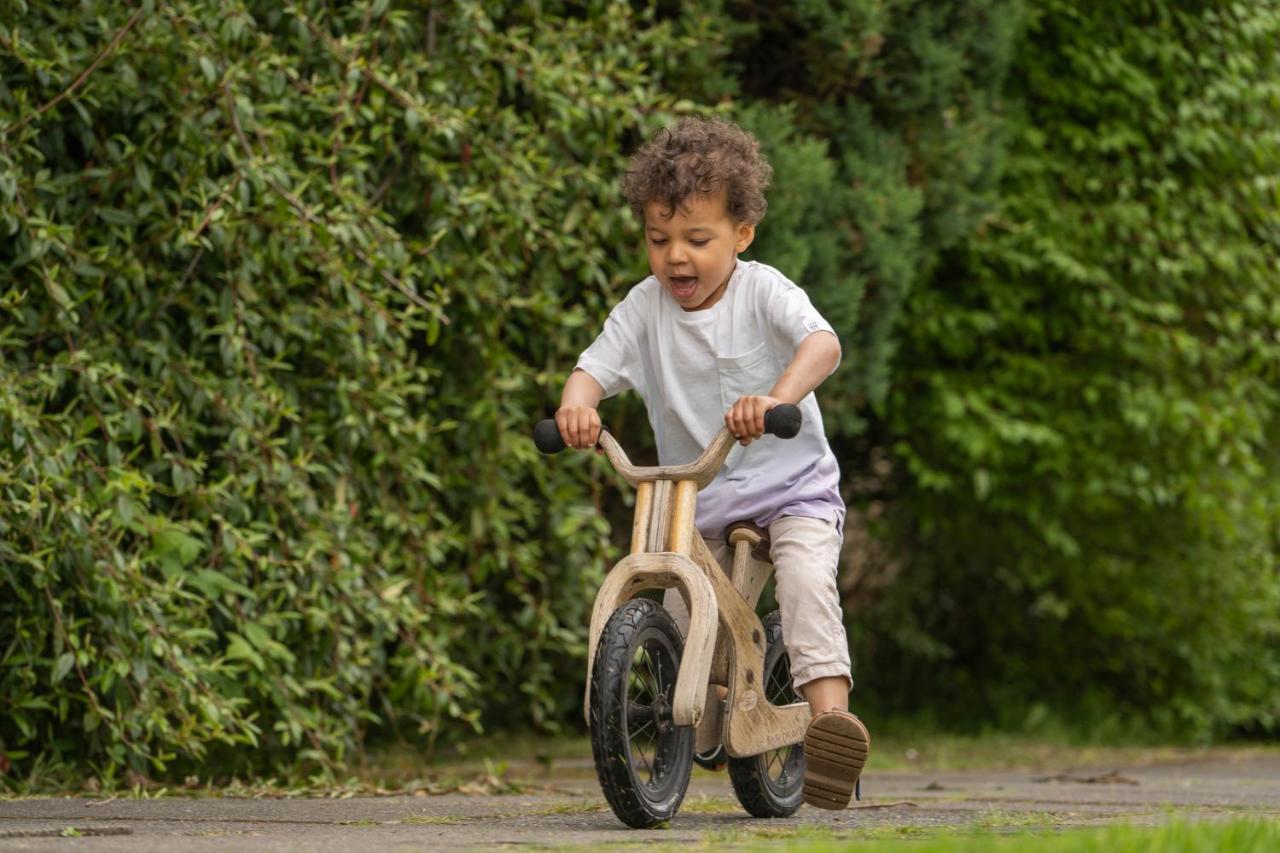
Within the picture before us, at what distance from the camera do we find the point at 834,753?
3.90 meters

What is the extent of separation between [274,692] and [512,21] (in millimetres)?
2586

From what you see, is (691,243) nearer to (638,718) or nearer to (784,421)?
(784,421)

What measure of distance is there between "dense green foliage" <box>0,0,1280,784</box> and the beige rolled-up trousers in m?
1.76

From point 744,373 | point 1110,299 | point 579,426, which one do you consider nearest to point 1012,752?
point 1110,299

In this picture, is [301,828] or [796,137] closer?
[301,828]

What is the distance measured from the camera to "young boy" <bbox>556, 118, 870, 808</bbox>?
3992mm

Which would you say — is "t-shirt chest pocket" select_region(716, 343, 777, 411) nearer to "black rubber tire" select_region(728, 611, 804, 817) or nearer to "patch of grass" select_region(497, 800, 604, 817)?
"black rubber tire" select_region(728, 611, 804, 817)

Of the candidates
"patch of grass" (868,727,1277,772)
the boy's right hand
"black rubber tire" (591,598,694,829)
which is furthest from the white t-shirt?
"patch of grass" (868,727,1277,772)

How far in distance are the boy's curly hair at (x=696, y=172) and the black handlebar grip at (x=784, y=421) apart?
0.58 meters

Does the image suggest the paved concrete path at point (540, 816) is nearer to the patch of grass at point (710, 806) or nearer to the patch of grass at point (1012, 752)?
the patch of grass at point (710, 806)

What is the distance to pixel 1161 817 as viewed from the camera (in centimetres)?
428

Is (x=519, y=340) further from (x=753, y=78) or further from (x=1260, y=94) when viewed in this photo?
(x=1260, y=94)

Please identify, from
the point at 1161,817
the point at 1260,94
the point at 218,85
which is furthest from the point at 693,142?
the point at 1260,94

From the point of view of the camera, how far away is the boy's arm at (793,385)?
150 inches
